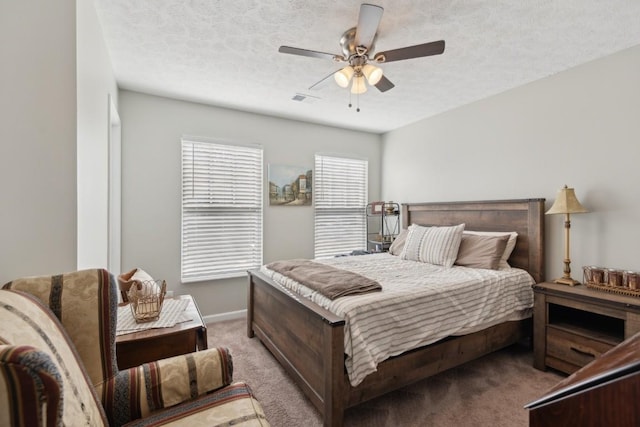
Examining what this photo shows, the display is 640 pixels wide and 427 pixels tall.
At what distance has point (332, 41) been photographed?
2.21 metres

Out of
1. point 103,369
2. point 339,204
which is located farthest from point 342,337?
point 339,204

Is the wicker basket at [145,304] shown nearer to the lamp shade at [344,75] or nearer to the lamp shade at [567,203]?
the lamp shade at [344,75]

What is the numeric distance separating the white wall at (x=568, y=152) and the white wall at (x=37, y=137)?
3.63 metres

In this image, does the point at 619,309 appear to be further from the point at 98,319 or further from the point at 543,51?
the point at 98,319

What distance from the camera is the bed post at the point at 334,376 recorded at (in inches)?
65.4

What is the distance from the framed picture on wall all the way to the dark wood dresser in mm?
3511

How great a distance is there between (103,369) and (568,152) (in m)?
3.67

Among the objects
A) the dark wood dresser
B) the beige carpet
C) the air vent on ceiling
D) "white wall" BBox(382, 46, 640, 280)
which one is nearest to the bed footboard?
the beige carpet

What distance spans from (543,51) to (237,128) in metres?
3.12

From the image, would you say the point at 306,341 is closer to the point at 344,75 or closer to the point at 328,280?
the point at 328,280

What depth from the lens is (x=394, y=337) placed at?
6.10 ft

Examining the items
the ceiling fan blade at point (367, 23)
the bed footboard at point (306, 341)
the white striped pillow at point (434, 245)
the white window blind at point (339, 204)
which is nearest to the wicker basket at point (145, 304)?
the bed footboard at point (306, 341)

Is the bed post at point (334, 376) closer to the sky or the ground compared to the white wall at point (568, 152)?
closer to the ground

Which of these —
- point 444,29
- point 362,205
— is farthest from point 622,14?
point 362,205
